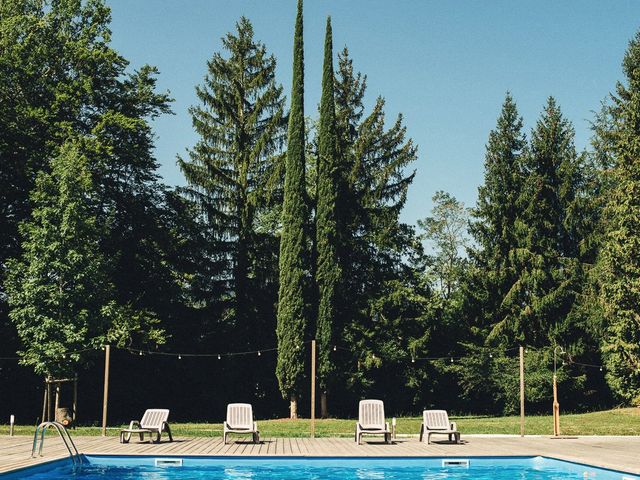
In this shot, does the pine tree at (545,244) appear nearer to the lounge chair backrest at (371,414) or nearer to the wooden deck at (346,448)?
the wooden deck at (346,448)

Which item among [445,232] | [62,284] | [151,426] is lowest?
[151,426]

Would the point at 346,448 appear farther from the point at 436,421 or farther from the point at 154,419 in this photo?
the point at 154,419

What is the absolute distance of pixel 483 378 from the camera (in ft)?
91.9

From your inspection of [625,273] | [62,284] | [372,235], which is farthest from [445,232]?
[62,284]

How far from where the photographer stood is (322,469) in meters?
11.5

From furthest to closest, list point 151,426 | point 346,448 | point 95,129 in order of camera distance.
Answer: point 95,129
point 151,426
point 346,448

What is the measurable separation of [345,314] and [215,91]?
1001 centimetres

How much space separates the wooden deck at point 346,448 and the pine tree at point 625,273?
9.51 metres

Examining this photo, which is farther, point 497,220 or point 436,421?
point 497,220

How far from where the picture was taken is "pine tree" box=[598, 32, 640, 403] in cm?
2398

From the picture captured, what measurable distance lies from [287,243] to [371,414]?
10785 mm

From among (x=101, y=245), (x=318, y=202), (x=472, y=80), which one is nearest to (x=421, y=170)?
(x=318, y=202)

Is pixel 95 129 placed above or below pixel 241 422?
above

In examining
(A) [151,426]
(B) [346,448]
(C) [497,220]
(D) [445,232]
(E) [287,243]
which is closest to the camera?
(B) [346,448]
